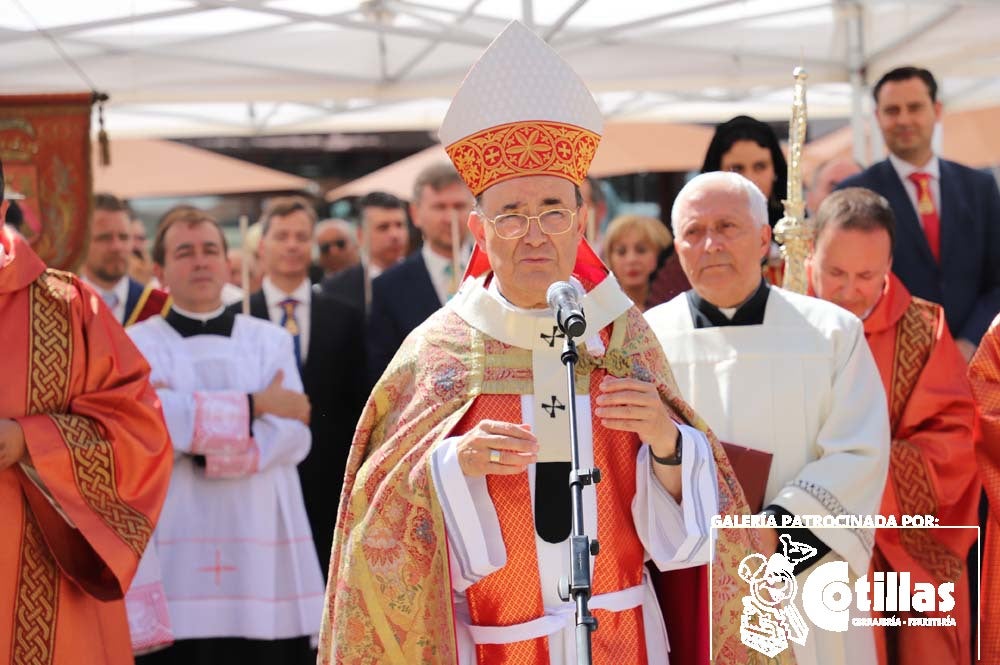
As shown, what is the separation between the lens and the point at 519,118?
14.9 feet

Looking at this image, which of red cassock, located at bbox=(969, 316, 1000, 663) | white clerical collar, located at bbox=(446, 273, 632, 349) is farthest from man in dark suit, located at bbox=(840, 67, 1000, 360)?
white clerical collar, located at bbox=(446, 273, 632, 349)

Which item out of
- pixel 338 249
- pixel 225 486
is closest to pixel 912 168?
pixel 225 486

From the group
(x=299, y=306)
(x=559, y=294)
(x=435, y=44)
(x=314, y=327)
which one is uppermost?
(x=435, y=44)

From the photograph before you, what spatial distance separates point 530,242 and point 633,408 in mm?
579

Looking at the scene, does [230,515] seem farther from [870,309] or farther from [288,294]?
[870,309]

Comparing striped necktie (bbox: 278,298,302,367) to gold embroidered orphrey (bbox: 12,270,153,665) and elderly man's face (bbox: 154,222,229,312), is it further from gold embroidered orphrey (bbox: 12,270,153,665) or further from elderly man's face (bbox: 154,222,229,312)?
gold embroidered orphrey (bbox: 12,270,153,665)

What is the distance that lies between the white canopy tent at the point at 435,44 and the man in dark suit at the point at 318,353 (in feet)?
7.99

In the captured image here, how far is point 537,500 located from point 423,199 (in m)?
4.37

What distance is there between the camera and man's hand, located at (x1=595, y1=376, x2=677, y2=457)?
13.4ft

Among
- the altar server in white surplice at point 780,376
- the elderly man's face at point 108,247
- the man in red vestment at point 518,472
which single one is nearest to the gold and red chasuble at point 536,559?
the man in red vestment at point 518,472

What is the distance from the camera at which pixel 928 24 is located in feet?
35.3

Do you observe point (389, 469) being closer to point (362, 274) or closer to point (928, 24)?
point (362, 274)

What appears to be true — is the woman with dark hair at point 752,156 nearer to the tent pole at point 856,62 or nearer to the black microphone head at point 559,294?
the black microphone head at point 559,294

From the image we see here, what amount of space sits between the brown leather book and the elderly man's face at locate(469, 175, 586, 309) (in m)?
1.20
